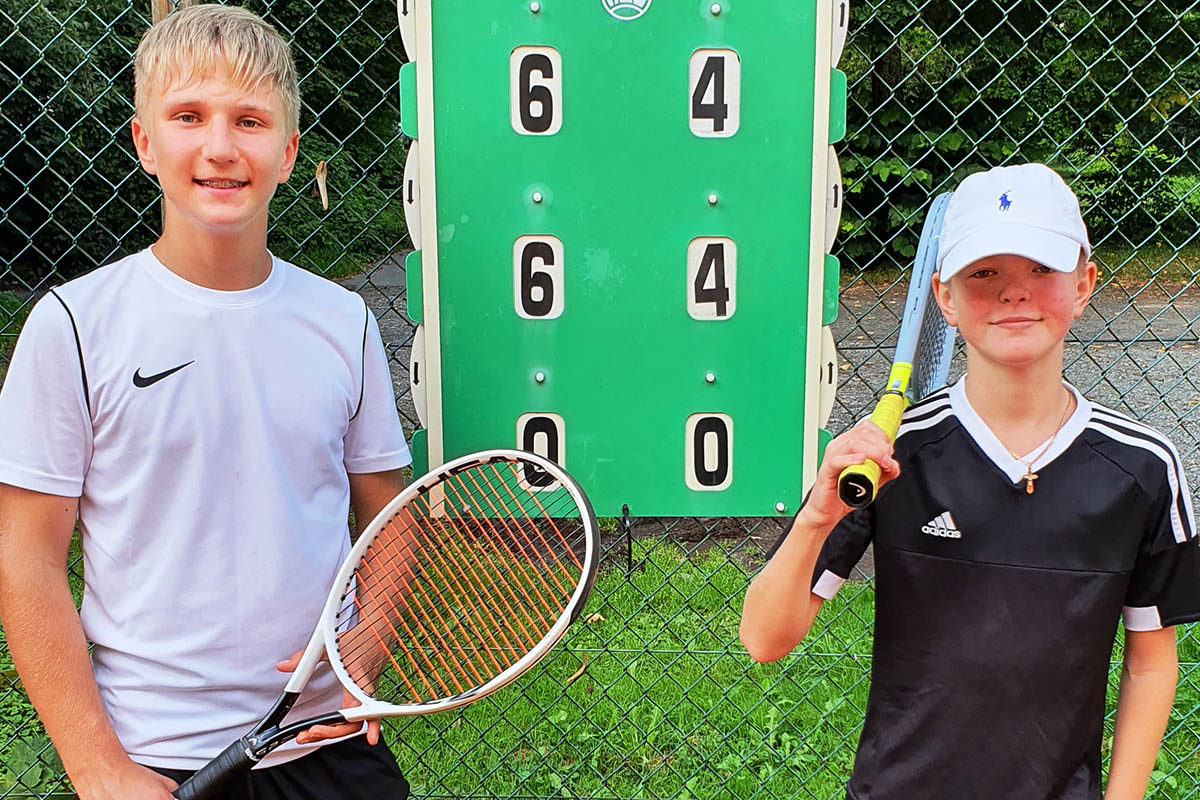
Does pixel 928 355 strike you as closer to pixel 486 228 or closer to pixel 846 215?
pixel 486 228

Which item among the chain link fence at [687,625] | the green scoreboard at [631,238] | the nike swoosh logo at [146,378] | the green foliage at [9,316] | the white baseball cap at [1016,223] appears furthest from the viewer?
the green foliage at [9,316]

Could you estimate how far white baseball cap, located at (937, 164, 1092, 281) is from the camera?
1553 millimetres

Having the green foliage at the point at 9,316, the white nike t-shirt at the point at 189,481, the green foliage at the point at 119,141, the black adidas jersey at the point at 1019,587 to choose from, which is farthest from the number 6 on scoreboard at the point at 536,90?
the green foliage at the point at 119,141

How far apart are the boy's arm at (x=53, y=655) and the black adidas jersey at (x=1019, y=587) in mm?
1019

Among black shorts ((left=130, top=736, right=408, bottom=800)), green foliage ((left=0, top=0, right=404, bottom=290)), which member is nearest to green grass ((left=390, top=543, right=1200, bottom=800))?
black shorts ((left=130, top=736, right=408, bottom=800))

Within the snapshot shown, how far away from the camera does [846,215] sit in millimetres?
8789

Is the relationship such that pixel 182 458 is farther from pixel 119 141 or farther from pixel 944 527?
pixel 119 141

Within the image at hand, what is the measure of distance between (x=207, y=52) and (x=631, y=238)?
0.82 metres

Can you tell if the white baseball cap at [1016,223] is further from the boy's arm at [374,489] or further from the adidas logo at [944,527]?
the boy's arm at [374,489]

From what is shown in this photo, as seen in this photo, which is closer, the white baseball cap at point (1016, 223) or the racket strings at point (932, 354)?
the white baseball cap at point (1016, 223)

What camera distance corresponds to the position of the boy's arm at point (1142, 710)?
1646 millimetres

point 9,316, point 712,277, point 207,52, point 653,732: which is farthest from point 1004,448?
point 9,316

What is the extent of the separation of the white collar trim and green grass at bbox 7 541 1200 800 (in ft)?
4.58

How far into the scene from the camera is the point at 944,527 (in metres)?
1.65
